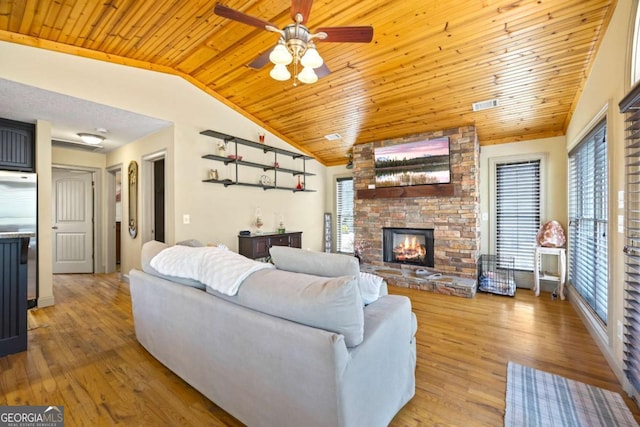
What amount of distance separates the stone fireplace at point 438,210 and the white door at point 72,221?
5407mm

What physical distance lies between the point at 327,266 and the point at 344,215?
5.16 meters

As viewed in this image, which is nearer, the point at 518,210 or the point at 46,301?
the point at 46,301

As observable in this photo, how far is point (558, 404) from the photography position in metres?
1.83

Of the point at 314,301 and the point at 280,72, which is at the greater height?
the point at 280,72

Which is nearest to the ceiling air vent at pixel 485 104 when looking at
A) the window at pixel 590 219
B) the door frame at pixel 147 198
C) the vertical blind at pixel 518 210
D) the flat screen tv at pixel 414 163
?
the flat screen tv at pixel 414 163

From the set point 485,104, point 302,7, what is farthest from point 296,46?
point 485,104

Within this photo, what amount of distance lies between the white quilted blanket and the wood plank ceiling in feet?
7.67

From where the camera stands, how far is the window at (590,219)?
269 cm

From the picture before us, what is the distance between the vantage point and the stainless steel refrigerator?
3.41 m

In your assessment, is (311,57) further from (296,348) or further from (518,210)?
(518,210)

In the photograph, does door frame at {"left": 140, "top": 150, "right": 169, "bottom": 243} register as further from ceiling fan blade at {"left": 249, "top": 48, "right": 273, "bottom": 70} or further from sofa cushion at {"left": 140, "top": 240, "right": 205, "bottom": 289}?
ceiling fan blade at {"left": 249, "top": 48, "right": 273, "bottom": 70}

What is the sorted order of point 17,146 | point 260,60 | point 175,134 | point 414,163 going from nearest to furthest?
point 260,60 < point 17,146 < point 175,134 < point 414,163

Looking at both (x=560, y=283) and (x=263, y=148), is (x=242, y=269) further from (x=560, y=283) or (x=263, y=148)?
(x=560, y=283)


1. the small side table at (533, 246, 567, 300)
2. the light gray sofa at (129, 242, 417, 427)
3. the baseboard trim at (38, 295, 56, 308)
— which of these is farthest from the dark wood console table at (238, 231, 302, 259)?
the small side table at (533, 246, 567, 300)
